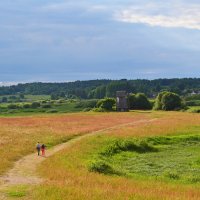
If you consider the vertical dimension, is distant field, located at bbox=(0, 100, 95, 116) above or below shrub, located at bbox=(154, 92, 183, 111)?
below

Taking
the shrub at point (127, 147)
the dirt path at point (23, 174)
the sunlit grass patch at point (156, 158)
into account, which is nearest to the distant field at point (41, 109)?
the sunlit grass patch at point (156, 158)

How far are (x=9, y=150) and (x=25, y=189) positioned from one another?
59.9ft

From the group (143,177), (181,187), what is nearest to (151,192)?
(181,187)

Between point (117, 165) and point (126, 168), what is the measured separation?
1.70 metres

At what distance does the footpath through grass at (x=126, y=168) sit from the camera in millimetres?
23047

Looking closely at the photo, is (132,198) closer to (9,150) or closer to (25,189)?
(25,189)

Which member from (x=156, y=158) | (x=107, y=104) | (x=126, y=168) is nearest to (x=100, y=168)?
(x=126, y=168)

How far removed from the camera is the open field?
2314cm

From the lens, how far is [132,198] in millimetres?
21578

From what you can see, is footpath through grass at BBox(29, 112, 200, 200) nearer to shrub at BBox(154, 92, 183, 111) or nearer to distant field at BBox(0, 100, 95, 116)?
shrub at BBox(154, 92, 183, 111)

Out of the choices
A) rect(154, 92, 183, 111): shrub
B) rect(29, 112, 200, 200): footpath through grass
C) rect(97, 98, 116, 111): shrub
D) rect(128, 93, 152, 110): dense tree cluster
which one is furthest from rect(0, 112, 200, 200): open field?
rect(128, 93, 152, 110): dense tree cluster

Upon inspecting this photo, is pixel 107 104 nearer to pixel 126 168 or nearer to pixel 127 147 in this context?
pixel 127 147

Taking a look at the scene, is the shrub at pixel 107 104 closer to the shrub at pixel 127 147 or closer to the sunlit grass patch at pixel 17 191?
the shrub at pixel 127 147

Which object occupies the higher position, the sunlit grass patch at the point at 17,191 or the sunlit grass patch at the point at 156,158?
the sunlit grass patch at the point at 17,191
